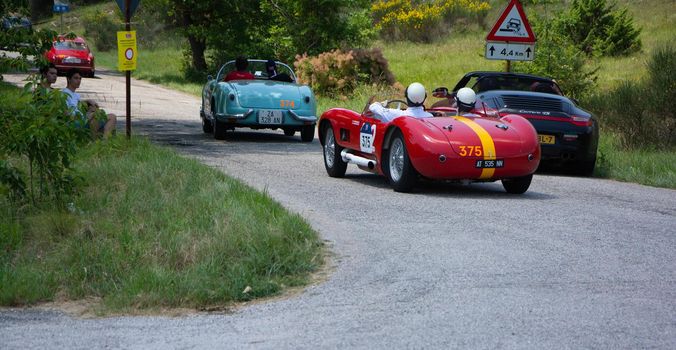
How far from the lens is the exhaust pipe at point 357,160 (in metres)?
12.5

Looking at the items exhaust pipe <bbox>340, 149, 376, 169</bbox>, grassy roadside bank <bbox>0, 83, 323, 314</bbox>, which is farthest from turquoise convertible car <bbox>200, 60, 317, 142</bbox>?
grassy roadside bank <bbox>0, 83, 323, 314</bbox>

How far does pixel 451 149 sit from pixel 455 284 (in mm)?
4359

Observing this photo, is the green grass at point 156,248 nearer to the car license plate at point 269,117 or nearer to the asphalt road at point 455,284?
the asphalt road at point 455,284

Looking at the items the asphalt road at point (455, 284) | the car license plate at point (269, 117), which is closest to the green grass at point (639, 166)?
the asphalt road at point (455, 284)

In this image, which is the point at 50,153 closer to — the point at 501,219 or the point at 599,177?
the point at 501,219

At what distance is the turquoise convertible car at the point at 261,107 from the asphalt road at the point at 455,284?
5.75m

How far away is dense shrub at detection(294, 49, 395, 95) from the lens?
90.4 feet

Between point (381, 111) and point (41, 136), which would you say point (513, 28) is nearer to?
point (381, 111)

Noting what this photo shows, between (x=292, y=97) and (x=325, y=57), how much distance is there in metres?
9.87

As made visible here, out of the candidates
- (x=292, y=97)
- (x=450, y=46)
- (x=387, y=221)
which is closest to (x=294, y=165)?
(x=292, y=97)

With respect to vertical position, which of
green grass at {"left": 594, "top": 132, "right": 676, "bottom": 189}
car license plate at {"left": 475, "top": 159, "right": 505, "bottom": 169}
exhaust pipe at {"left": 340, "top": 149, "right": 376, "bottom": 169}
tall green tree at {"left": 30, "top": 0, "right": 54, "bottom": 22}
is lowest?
green grass at {"left": 594, "top": 132, "right": 676, "bottom": 189}

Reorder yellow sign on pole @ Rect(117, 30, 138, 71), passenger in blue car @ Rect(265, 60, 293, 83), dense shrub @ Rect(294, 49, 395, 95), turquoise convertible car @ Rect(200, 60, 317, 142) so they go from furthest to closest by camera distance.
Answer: dense shrub @ Rect(294, 49, 395, 95) < passenger in blue car @ Rect(265, 60, 293, 83) < turquoise convertible car @ Rect(200, 60, 317, 142) < yellow sign on pole @ Rect(117, 30, 138, 71)

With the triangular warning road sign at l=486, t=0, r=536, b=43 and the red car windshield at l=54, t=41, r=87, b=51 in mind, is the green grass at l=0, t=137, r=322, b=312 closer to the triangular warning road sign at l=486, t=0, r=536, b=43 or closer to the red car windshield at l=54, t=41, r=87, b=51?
the triangular warning road sign at l=486, t=0, r=536, b=43

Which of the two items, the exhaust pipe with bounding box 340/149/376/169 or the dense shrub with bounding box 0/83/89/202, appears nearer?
the dense shrub with bounding box 0/83/89/202
